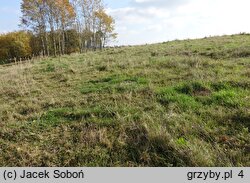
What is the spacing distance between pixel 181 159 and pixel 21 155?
2.81 metres

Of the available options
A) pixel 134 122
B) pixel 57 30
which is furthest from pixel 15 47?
pixel 134 122

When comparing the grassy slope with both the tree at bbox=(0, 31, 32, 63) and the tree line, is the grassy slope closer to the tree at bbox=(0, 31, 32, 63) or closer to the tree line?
the tree line

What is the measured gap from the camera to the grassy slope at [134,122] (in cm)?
436

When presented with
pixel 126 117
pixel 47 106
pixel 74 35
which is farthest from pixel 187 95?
pixel 74 35

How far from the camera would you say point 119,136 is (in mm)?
5004

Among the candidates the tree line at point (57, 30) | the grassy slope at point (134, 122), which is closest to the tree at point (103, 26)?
the tree line at point (57, 30)

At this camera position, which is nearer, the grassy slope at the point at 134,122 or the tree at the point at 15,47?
the grassy slope at the point at 134,122

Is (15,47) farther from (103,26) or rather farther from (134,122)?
(134,122)

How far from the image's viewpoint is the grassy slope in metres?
4.36

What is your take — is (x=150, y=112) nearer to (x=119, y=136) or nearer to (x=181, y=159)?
(x=119, y=136)

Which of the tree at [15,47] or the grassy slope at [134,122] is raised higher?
the tree at [15,47]

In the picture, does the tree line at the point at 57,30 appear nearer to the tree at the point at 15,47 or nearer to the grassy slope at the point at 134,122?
the tree at the point at 15,47

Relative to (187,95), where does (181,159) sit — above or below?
below
